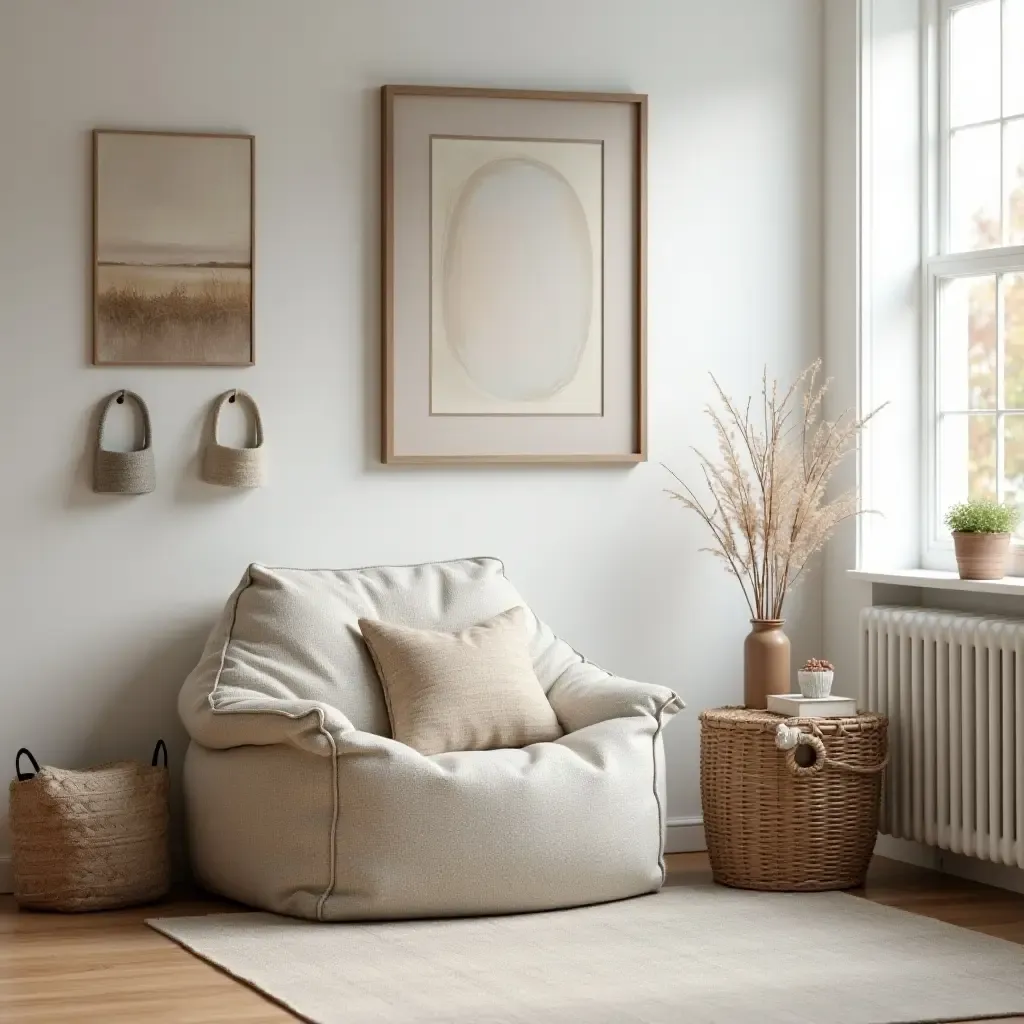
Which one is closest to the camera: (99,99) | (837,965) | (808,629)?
(837,965)

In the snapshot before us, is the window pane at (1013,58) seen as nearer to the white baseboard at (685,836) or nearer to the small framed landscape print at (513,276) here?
the small framed landscape print at (513,276)

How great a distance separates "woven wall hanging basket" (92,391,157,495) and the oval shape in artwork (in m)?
0.91

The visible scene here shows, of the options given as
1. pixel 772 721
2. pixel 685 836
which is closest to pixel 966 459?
pixel 772 721

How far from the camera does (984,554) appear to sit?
14.7 feet

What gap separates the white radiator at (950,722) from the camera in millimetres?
4242

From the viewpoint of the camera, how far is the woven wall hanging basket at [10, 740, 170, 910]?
4.18 m

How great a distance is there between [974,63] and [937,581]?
4.84ft

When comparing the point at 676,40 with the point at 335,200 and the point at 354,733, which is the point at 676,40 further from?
the point at 354,733

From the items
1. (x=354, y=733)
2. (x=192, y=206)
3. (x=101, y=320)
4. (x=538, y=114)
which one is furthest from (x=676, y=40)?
(x=354, y=733)

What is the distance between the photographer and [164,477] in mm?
4629

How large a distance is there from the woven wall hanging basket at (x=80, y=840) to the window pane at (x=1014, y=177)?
274cm

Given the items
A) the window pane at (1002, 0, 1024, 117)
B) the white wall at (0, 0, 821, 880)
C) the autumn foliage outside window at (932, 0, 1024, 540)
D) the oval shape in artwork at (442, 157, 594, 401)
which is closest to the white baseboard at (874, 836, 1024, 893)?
the white wall at (0, 0, 821, 880)

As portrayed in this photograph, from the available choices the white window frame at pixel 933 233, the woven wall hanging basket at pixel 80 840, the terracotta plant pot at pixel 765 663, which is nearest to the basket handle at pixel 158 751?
the woven wall hanging basket at pixel 80 840

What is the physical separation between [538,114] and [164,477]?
57.7 inches
